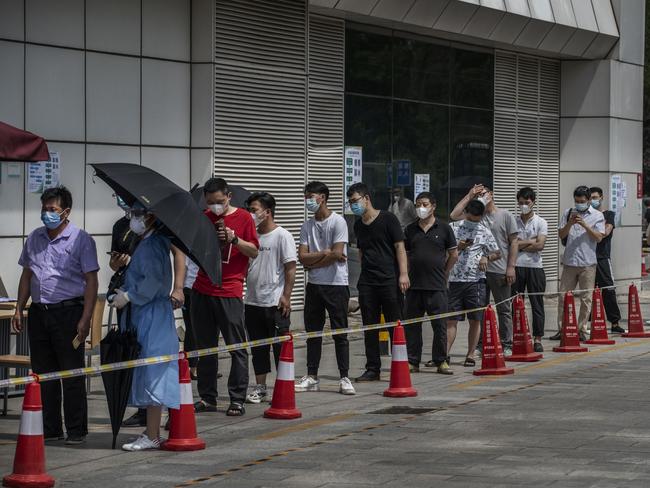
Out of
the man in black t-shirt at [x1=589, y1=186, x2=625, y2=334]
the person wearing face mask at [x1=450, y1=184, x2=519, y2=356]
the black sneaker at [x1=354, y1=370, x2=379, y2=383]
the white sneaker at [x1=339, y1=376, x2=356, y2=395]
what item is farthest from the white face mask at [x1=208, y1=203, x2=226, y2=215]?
the man in black t-shirt at [x1=589, y1=186, x2=625, y2=334]

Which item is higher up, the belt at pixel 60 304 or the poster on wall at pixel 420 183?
the poster on wall at pixel 420 183

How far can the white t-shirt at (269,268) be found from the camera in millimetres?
12492

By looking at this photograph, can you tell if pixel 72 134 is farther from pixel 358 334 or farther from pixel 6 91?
pixel 358 334

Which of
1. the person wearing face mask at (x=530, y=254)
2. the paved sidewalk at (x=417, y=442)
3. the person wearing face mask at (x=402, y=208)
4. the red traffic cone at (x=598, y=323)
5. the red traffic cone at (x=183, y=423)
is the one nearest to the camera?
the paved sidewalk at (x=417, y=442)

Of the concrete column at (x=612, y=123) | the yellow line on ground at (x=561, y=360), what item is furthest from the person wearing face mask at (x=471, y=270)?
the concrete column at (x=612, y=123)

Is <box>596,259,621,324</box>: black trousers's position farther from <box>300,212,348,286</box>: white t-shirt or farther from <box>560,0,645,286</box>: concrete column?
<box>560,0,645,286</box>: concrete column

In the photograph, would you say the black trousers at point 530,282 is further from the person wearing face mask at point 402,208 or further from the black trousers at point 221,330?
the black trousers at point 221,330

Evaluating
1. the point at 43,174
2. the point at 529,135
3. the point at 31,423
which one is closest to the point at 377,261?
the point at 43,174

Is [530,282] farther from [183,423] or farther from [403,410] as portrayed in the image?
[183,423]

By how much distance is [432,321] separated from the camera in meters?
14.7

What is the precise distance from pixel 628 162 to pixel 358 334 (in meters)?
11.1

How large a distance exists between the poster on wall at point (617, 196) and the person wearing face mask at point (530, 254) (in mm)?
10742

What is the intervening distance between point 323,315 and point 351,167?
858cm

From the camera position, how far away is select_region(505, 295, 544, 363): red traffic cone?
619 inches
